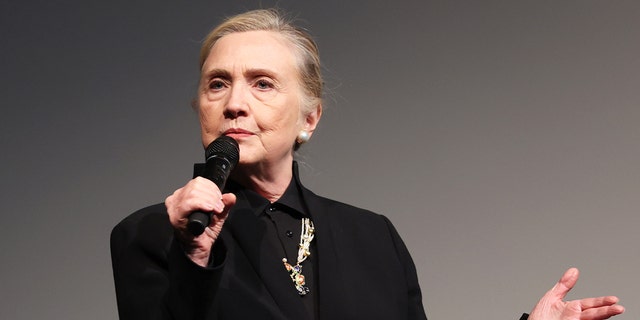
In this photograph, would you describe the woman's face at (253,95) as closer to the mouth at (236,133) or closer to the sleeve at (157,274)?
the mouth at (236,133)

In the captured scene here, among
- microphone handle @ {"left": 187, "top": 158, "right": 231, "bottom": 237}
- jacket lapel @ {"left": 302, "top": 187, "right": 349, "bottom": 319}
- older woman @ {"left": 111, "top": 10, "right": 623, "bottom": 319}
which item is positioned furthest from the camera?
jacket lapel @ {"left": 302, "top": 187, "right": 349, "bottom": 319}

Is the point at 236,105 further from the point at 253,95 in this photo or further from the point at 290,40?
the point at 290,40

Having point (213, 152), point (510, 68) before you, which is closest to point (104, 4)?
point (510, 68)

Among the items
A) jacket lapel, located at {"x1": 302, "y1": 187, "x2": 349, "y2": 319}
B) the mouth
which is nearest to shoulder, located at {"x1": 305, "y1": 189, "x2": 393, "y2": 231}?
jacket lapel, located at {"x1": 302, "y1": 187, "x2": 349, "y2": 319}

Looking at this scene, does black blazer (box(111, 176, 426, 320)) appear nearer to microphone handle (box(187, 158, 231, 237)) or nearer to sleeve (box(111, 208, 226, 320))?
sleeve (box(111, 208, 226, 320))

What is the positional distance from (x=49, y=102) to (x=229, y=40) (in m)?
1.16

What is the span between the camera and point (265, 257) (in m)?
1.88

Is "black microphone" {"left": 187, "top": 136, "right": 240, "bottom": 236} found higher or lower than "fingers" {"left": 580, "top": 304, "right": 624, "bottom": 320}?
higher

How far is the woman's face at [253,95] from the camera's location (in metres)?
1.92

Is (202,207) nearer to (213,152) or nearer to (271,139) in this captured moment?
(213,152)

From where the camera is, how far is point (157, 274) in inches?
69.8

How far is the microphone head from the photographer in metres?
1.60

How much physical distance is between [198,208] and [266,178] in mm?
687

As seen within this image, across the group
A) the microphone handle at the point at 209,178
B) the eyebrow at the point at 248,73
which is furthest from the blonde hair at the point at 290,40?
the microphone handle at the point at 209,178
